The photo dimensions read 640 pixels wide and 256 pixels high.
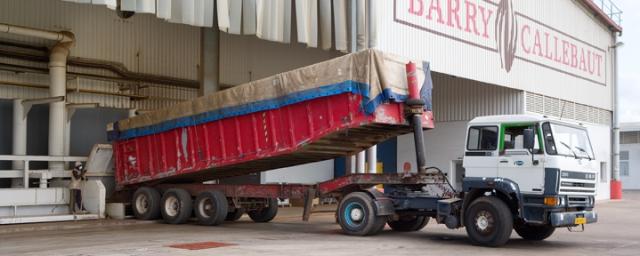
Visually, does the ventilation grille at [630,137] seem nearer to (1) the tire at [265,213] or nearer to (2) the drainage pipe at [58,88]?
(1) the tire at [265,213]

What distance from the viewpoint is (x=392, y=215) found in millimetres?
14789

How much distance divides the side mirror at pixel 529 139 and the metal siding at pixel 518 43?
8.10m

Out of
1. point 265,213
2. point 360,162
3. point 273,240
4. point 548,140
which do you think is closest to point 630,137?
point 360,162

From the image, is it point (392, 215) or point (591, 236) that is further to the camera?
point (591, 236)

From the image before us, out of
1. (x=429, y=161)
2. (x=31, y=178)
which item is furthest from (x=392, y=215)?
(x=429, y=161)

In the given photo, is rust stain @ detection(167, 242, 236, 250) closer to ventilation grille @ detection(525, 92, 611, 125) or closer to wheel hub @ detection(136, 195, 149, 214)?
wheel hub @ detection(136, 195, 149, 214)

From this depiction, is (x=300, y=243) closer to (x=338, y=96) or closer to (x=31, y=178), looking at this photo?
(x=338, y=96)

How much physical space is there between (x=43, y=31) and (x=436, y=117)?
17.5m

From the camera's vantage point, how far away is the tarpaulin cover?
1377 cm

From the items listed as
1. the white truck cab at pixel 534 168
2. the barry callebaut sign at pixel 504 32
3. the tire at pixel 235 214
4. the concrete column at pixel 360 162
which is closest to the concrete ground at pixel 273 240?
the tire at pixel 235 214

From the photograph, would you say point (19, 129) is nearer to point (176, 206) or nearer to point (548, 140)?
point (176, 206)

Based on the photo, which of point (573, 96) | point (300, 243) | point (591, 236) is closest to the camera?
point (300, 243)

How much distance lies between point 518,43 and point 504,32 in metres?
1.33

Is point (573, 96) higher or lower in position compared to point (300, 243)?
higher
